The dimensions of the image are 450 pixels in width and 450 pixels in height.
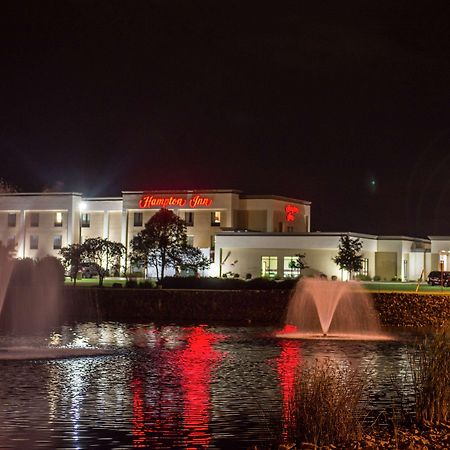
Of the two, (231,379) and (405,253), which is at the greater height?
(405,253)

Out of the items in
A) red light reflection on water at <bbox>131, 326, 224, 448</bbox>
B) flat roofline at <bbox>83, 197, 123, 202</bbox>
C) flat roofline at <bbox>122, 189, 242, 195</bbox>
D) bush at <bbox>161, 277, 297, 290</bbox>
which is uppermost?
flat roofline at <bbox>122, 189, 242, 195</bbox>

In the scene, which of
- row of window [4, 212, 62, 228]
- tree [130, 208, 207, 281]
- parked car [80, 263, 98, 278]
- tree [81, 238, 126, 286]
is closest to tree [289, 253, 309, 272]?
tree [130, 208, 207, 281]

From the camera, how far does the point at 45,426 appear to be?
14.2 m

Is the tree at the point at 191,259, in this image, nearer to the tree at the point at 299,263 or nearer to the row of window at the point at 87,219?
the tree at the point at 299,263

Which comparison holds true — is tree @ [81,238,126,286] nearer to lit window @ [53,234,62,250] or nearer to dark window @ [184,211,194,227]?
dark window @ [184,211,194,227]

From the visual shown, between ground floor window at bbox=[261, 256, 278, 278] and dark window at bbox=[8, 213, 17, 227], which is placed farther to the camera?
dark window at bbox=[8, 213, 17, 227]

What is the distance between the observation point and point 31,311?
4459 centimetres

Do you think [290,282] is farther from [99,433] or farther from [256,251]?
[99,433]

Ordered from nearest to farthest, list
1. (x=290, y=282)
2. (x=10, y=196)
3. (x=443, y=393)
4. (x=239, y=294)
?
1. (x=443, y=393)
2. (x=239, y=294)
3. (x=290, y=282)
4. (x=10, y=196)

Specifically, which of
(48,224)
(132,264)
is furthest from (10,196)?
(132,264)

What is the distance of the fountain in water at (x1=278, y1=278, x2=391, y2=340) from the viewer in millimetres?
35625

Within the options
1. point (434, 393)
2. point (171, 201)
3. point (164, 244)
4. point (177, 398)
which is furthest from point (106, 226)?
point (434, 393)

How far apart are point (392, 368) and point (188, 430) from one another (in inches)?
371

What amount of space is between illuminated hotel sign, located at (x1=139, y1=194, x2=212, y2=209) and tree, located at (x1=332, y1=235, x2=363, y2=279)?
1336 cm
